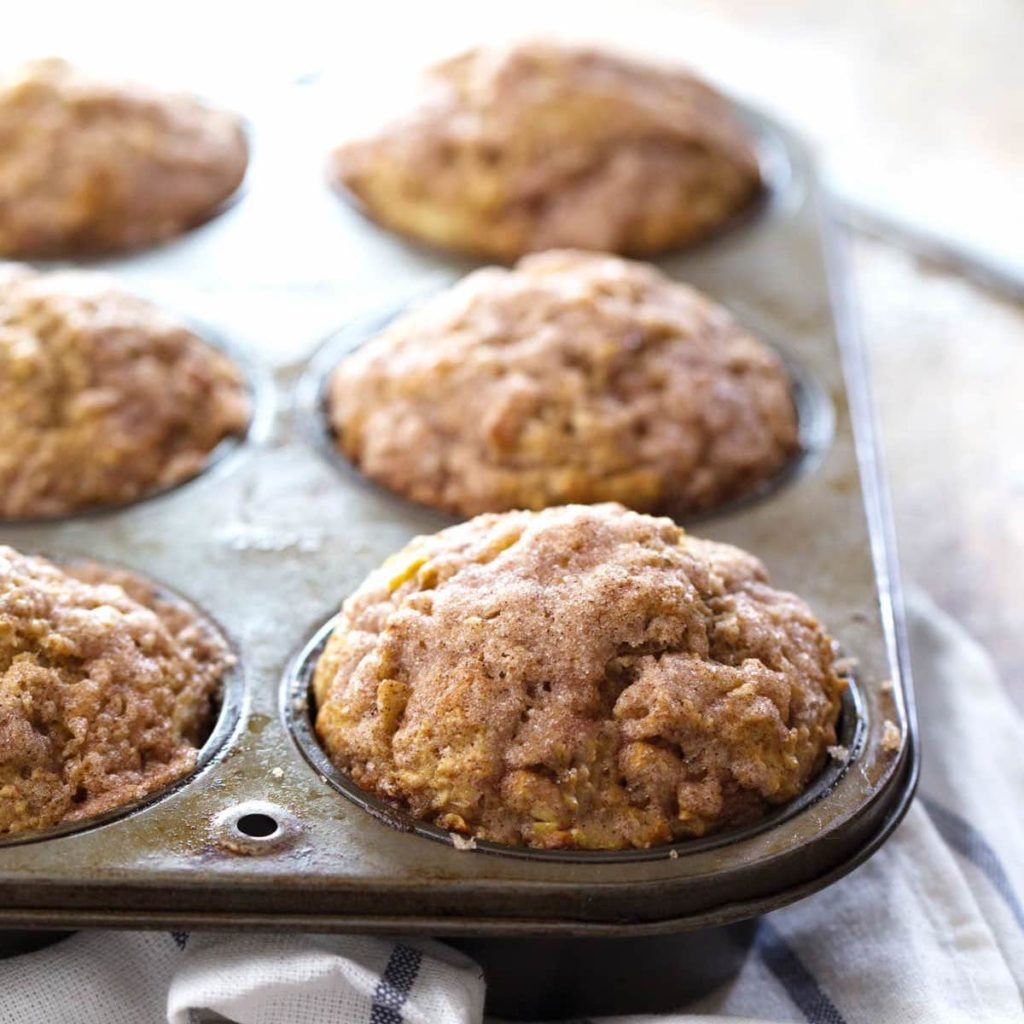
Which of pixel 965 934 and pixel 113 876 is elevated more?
pixel 113 876

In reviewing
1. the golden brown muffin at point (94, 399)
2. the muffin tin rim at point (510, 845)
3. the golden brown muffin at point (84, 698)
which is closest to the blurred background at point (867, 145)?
the golden brown muffin at point (94, 399)

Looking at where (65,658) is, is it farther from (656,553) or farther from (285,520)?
(656,553)

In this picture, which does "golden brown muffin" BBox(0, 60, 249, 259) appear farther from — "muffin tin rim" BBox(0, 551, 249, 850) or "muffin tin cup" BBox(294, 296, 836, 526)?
"muffin tin rim" BBox(0, 551, 249, 850)

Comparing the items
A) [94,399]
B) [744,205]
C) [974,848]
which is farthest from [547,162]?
[974,848]

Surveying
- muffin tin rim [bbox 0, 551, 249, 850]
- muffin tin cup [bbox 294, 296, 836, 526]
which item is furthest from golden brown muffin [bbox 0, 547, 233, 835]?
muffin tin cup [bbox 294, 296, 836, 526]

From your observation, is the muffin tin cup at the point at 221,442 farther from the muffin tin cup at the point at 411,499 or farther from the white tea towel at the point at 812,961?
the white tea towel at the point at 812,961

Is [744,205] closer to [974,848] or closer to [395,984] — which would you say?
[974,848]

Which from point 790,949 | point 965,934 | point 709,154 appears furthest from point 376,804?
point 709,154
